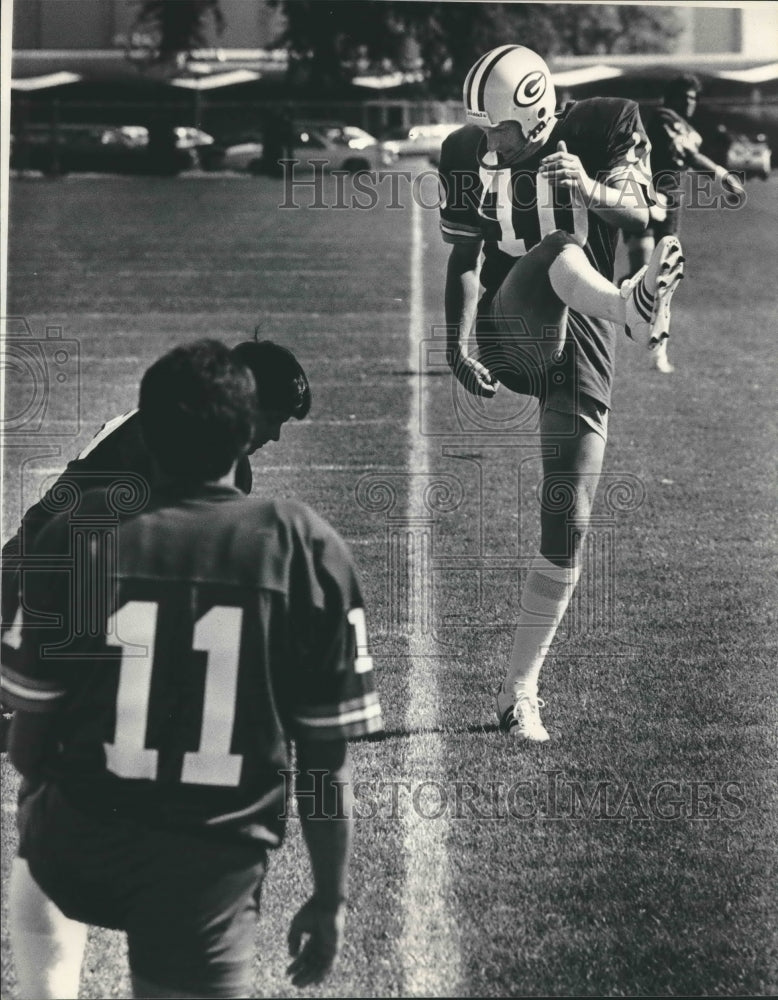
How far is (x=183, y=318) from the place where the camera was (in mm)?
9781

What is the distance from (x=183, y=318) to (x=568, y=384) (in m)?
6.90

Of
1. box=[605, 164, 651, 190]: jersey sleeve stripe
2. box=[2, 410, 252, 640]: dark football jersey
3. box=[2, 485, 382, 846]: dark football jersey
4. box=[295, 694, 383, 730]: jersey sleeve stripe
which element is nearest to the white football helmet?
box=[605, 164, 651, 190]: jersey sleeve stripe

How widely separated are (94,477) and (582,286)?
3.30ft

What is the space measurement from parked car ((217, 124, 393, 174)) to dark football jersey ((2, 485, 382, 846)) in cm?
162

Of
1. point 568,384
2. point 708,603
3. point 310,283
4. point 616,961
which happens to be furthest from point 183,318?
point 616,961

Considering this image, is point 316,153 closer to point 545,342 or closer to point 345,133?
point 345,133

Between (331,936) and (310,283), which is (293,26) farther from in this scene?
(310,283)

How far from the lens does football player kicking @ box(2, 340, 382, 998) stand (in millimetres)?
1942

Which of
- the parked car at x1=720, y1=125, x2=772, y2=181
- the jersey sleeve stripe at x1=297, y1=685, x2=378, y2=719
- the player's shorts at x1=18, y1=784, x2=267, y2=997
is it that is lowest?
the player's shorts at x1=18, y1=784, x2=267, y2=997

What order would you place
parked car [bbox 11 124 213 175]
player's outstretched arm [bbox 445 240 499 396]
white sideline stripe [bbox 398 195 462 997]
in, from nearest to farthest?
white sideline stripe [bbox 398 195 462 997] < player's outstretched arm [bbox 445 240 499 396] < parked car [bbox 11 124 213 175]

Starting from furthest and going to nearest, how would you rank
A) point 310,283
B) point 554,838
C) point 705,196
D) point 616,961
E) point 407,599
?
point 310,283 < point 407,599 < point 705,196 < point 554,838 < point 616,961

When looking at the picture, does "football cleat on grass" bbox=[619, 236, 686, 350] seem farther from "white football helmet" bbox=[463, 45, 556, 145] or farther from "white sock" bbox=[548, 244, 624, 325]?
"white football helmet" bbox=[463, 45, 556, 145]

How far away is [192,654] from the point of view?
1.97 metres

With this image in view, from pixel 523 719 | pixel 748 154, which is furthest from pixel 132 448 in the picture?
pixel 748 154
